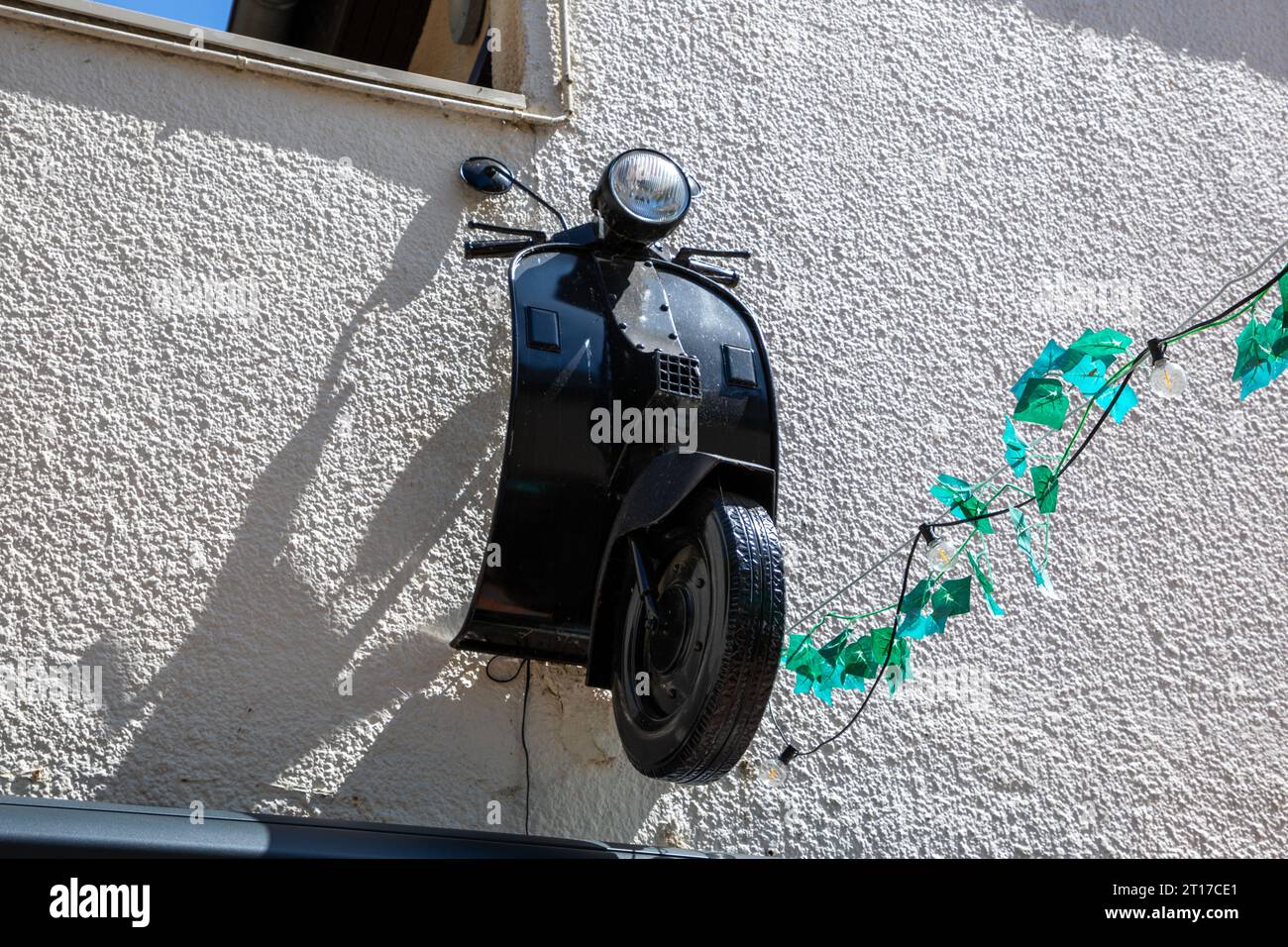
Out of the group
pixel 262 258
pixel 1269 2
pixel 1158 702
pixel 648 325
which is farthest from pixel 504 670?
pixel 1269 2

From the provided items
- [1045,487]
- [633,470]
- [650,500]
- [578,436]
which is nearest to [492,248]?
[578,436]

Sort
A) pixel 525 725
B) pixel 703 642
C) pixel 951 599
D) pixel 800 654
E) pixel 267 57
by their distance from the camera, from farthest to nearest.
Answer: pixel 267 57
pixel 800 654
pixel 525 725
pixel 951 599
pixel 703 642

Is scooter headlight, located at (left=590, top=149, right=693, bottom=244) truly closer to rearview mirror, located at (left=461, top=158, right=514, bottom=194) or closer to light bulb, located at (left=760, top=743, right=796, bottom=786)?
rearview mirror, located at (left=461, top=158, right=514, bottom=194)

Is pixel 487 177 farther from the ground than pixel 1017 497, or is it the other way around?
pixel 487 177

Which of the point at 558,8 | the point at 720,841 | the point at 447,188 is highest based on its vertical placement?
the point at 558,8

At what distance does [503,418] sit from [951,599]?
1.45 meters

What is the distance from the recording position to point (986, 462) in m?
4.73

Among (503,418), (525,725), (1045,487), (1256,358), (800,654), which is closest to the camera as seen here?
(1256,358)

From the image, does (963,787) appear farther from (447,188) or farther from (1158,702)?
(447,188)

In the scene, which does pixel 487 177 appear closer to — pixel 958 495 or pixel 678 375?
pixel 678 375

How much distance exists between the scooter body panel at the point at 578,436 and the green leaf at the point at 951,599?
62cm

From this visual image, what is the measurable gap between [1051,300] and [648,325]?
1.85 metres

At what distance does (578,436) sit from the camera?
3820 millimetres

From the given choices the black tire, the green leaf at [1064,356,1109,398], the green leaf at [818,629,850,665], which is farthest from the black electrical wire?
the green leaf at [1064,356,1109,398]
